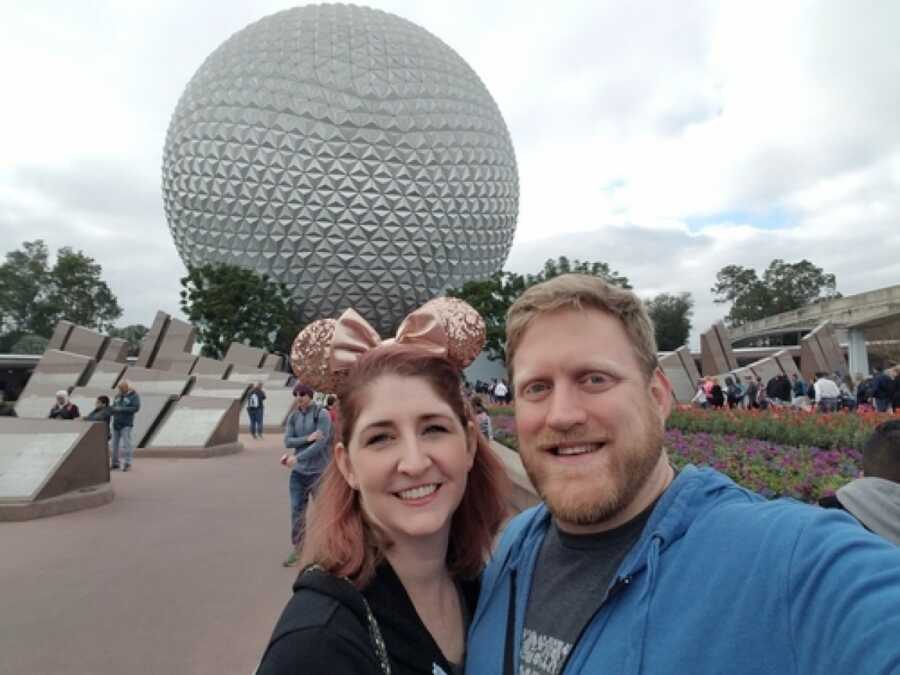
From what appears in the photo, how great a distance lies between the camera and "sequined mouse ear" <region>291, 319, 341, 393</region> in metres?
1.98

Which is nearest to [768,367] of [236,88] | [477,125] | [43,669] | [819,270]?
[477,125]

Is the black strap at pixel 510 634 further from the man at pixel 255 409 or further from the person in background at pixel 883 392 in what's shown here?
the man at pixel 255 409

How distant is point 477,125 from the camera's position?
38.1 meters

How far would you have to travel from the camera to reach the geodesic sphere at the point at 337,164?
34.8m

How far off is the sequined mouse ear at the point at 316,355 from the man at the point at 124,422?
1055 centimetres

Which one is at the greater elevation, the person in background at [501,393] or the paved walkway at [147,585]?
the paved walkway at [147,585]

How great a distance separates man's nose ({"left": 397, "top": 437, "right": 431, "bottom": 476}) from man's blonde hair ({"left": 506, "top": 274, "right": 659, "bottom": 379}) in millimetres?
374

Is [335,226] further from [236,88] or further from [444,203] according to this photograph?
[236,88]

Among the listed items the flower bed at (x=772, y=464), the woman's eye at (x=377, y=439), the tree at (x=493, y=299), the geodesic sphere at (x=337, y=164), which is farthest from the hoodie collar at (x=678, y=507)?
the geodesic sphere at (x=337, y=164)

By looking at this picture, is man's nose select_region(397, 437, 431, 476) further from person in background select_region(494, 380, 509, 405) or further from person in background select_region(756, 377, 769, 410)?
person in background select_region(494, 380, 509, 405)

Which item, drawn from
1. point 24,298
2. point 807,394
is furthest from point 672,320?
point 24,298

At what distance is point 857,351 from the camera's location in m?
32.4

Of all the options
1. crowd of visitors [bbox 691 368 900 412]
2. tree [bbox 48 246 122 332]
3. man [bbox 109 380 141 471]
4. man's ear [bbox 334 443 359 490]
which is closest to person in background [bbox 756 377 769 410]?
crowd of visitors [bbox 691 368 900 412]

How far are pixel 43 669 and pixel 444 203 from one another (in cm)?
3425
